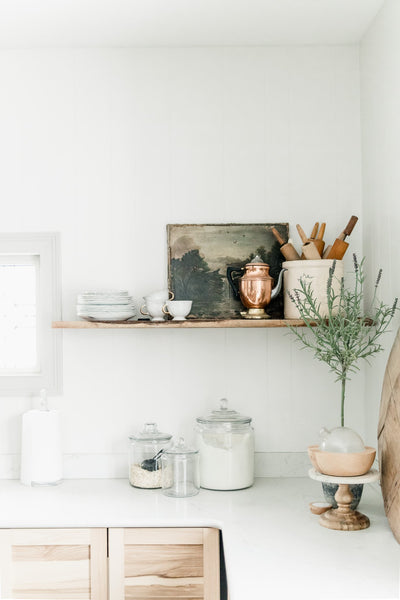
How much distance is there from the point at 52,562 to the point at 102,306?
88 centimetres

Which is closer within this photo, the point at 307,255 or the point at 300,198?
the point at 307,255

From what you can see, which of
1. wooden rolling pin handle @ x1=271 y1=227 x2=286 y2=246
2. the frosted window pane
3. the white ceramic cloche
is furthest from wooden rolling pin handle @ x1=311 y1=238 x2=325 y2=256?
the frosted window pane

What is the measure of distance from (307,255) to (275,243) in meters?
0.21

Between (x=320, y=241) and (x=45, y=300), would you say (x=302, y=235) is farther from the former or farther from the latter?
(x=45, y=300)

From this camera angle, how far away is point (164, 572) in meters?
2.16

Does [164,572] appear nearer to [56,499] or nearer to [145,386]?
[56,499]

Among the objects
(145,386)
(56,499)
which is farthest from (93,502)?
(145,386)

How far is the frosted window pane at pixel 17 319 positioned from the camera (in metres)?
2.83

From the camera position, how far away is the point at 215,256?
272 cm

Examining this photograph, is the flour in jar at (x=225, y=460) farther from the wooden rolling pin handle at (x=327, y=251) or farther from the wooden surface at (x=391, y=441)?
the wooden rolling pin handle at (x=327, y=251)

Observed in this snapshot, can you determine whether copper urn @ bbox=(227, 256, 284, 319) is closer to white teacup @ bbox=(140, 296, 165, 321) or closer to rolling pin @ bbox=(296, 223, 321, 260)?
rolling pin @ bbox=(296, 223, 321, 260)

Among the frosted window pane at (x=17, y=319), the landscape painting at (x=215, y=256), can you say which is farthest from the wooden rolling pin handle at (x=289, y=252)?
the frosted window pane at (x=17, y=319)

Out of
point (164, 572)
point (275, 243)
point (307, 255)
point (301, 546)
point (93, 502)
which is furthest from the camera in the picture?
point (275, 243)

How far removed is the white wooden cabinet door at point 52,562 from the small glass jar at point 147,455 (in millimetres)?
369
